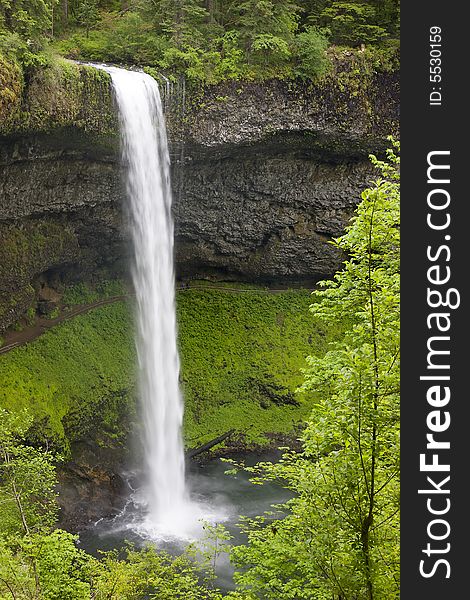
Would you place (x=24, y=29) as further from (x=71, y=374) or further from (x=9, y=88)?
(x=71, y=374)

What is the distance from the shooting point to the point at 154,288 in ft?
65.2

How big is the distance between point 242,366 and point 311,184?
7.36m

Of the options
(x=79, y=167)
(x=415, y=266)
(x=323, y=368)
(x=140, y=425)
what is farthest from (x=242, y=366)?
(x=415, y=266)

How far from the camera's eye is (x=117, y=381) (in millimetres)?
20719

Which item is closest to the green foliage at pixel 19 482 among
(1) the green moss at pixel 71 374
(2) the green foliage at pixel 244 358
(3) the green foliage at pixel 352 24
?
(1) the green moss at pixel 71 374

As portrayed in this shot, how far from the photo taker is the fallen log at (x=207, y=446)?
2044 cm

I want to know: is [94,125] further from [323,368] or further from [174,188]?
[323,368]

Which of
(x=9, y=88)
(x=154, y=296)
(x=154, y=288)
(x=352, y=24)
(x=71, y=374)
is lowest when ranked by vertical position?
(x=71, y=374)

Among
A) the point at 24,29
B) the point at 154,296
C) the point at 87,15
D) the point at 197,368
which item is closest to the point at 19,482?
the point at 154,296

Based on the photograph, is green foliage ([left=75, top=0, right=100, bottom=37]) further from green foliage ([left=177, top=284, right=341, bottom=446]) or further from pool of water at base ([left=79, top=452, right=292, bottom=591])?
pool of water at base ([left=79, top=452, right=292, bottom=591])

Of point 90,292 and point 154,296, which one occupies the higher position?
point 90,292

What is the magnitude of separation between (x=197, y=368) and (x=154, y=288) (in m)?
4.35

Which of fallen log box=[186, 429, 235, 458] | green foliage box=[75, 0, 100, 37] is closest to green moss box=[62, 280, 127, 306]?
fallen log box=[186, 429, 235, 458]

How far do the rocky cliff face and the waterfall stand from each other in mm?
694
